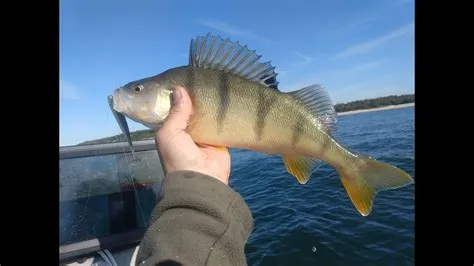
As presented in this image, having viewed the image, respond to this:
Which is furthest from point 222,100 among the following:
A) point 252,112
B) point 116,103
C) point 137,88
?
point 116,103

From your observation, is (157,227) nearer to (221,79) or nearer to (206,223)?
(206,223)

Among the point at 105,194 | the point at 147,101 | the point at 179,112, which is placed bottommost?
the point at 105,194

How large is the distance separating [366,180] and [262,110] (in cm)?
96

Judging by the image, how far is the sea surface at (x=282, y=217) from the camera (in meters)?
4.40

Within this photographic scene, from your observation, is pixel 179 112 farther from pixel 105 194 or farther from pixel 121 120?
pixel 105 194

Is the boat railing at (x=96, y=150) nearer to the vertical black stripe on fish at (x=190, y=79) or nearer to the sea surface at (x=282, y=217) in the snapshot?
the sea surface at (x=282, y=217)

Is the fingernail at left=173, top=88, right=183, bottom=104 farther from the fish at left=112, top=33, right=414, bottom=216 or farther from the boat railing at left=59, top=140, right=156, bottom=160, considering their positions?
the boat railing at left=59, top=140, right=156, bottom=160

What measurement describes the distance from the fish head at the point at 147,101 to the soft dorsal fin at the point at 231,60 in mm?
310

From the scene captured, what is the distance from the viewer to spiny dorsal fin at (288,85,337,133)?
252cm

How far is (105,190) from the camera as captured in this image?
4645mm

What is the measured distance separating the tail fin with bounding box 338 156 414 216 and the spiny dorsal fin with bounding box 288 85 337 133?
37 centimetres
